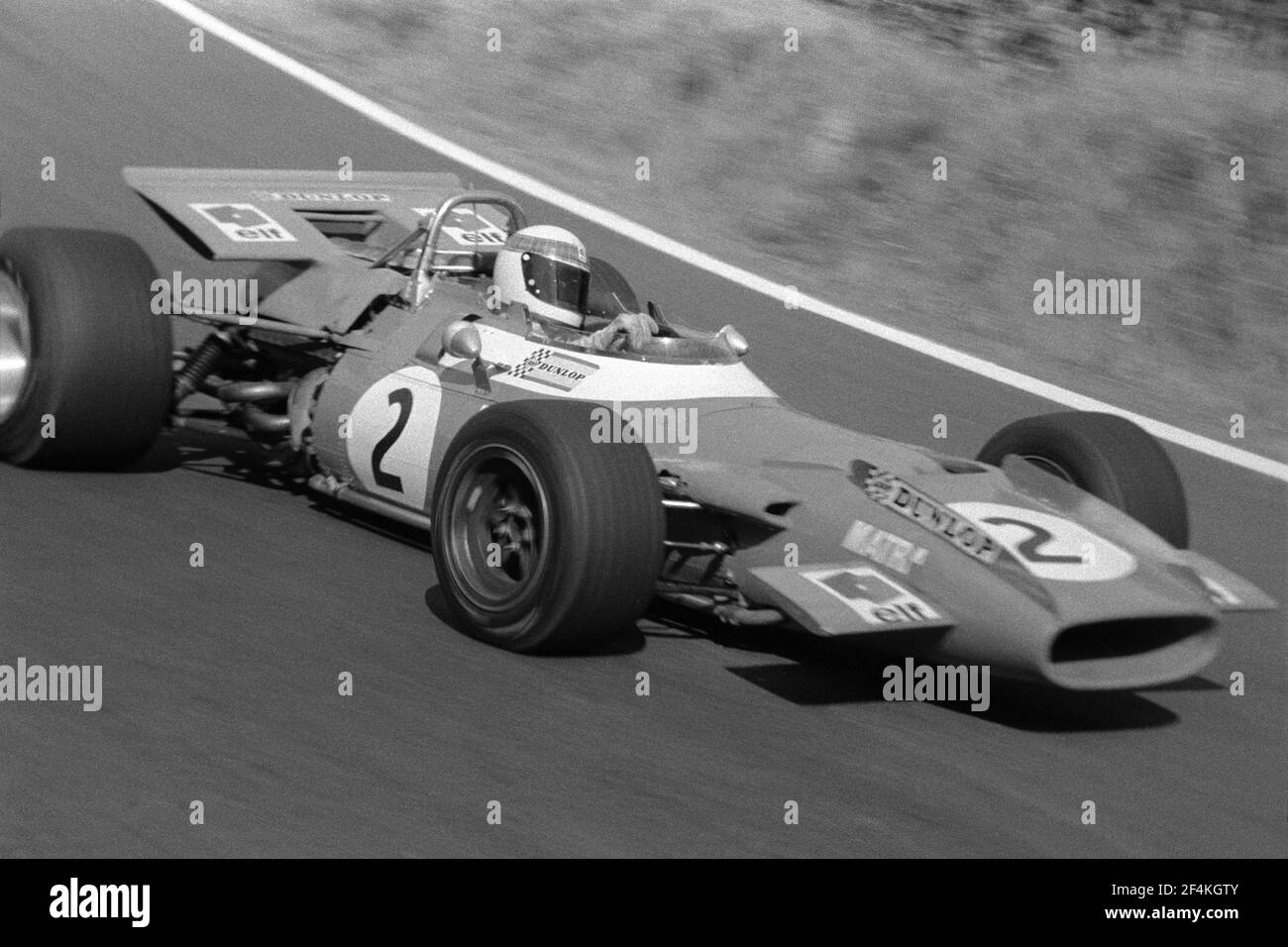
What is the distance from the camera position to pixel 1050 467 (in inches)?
263

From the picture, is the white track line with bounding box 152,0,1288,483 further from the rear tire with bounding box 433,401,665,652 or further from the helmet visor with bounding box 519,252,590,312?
the rear tire with bounding box 433,401,665,652

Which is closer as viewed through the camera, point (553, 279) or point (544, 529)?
point (544, 529)

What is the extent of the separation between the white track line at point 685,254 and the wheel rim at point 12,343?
4.09 m

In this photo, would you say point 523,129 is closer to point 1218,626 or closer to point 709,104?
point 709,104

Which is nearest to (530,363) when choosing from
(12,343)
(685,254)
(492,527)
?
(492,527)

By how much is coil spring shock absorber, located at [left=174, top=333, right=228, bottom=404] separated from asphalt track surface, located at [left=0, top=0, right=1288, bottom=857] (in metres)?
0.39

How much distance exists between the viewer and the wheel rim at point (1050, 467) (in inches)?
259

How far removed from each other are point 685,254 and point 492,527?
16.1ft

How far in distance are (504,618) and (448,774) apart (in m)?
0.96

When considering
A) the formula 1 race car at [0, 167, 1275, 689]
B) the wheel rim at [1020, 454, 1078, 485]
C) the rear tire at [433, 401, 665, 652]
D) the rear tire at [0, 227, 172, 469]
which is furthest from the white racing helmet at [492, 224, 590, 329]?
the wheel rim at [1020, 454, 1078, 485]

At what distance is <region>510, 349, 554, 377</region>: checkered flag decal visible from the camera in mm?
6719

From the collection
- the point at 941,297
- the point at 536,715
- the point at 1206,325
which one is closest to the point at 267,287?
the point at 536,715

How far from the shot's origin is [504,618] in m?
5.84

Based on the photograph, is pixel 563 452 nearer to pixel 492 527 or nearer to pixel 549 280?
pixel 492 527
